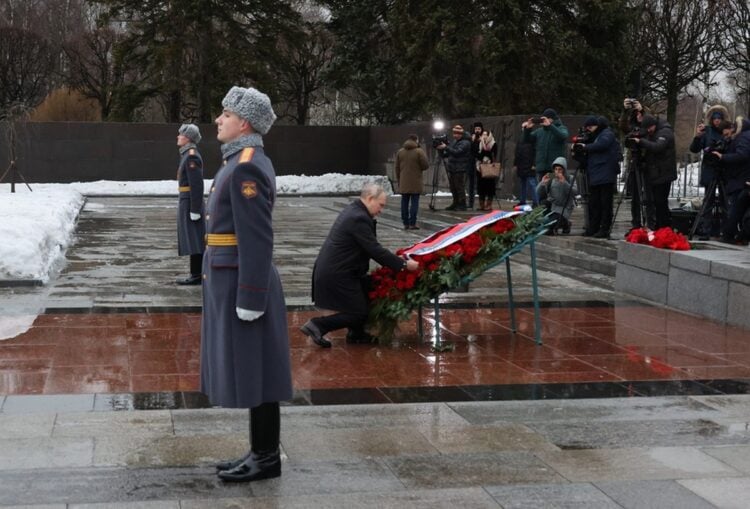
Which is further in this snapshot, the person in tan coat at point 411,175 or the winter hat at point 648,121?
the person in tan coat at point 411,175

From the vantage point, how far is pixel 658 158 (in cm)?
1433

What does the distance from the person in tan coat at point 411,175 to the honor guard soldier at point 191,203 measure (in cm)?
788

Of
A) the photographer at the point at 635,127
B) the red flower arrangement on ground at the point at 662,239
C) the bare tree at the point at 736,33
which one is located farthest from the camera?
the bare tree at the point at 736,33

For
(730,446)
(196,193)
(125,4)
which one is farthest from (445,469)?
(125,4)

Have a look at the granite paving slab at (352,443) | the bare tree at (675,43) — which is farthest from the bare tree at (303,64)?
the granite paving slab at (352,443)

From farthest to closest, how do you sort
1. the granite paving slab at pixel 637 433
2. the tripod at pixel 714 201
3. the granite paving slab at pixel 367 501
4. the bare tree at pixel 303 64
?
the bare tree at pixel 303 64 → the tripod at pixel 714 201 → the granite paving slab at pixel 637 433 → the granite paving slab at pixel 367 501

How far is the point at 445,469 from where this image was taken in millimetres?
5598

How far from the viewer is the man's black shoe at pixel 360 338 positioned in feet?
29.8

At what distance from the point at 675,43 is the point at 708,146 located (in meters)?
25.1

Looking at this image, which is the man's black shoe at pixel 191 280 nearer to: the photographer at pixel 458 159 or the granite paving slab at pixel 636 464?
the granite paving slab at pixel 636 464

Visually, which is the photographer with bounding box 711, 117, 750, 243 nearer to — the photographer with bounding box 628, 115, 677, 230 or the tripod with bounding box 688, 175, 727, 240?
the tripod with bounding box 688, 175, 727, 240

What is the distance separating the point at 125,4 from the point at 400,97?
966 cm

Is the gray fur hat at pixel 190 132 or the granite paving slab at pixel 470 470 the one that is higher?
the gray fur hat at pixel 190 132

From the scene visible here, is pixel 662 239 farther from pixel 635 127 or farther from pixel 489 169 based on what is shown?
pixel 489 169
